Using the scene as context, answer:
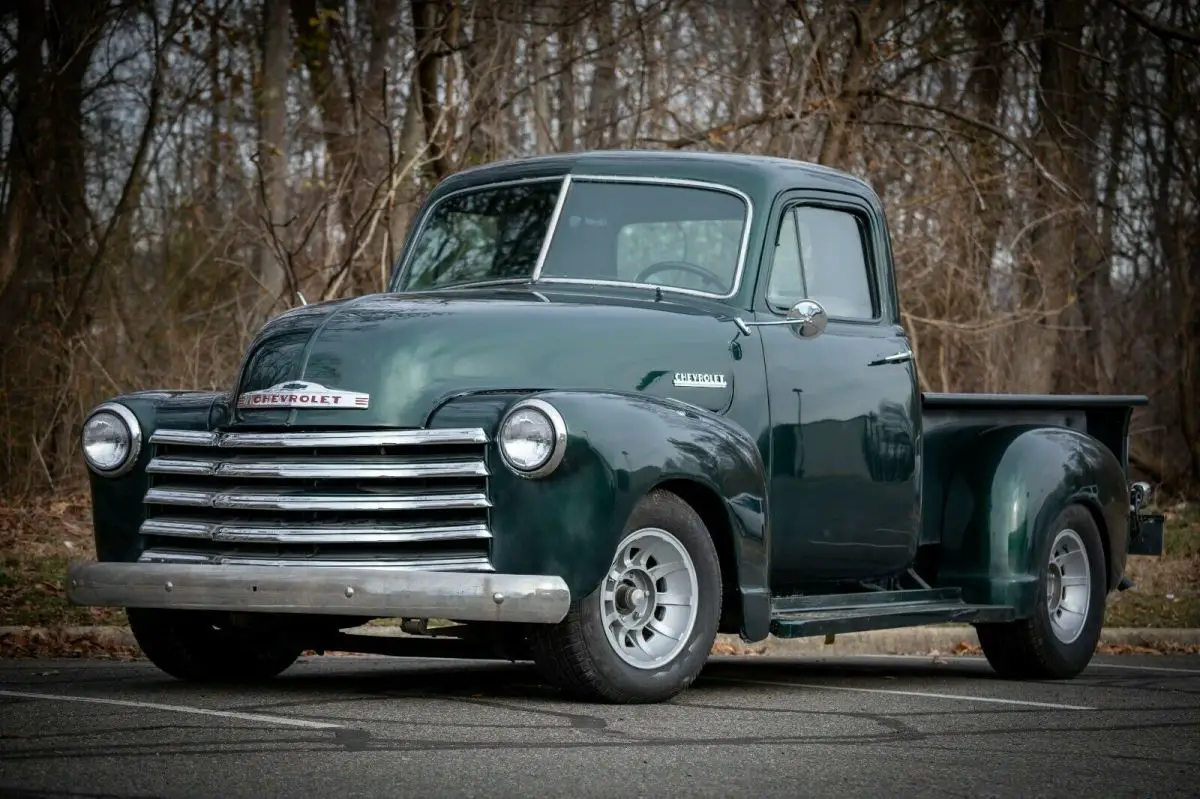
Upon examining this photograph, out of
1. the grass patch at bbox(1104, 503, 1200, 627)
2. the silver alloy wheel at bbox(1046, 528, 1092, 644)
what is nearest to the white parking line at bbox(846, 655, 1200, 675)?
the silver alloy wheel at bbox(1046, 528, 1092, 644)

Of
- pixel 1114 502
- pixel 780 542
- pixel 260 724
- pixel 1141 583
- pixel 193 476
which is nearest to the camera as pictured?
pixel 260 724

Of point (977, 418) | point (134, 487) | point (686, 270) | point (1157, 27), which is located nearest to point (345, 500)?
point (134, 487)

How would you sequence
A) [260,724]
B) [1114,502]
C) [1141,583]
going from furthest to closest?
[1141,583] → [1114,502] → [260,724]

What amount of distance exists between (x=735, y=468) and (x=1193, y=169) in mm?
19876

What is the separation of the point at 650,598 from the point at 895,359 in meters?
2.29

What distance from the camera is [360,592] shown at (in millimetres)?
6762

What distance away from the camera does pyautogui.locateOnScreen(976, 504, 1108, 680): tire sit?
373 inches

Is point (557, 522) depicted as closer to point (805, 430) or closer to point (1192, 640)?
point (805, 430)

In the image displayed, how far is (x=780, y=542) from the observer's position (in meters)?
8.30

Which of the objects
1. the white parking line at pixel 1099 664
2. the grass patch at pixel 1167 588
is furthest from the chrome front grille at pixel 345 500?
the grass patch at pixel 1167 588

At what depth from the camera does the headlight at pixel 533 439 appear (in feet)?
22.6

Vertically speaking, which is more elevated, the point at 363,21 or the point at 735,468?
the point at 363,21

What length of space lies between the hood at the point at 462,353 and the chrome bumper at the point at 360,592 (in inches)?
24.3

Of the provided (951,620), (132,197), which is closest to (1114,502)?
(951,620)
